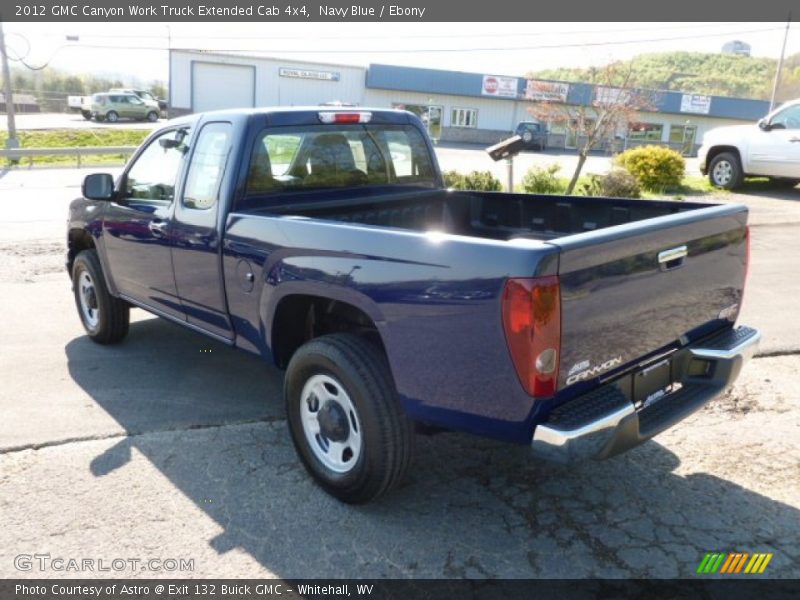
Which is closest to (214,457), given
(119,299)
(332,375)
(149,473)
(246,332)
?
(149,473)

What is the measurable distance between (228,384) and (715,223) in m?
3.38

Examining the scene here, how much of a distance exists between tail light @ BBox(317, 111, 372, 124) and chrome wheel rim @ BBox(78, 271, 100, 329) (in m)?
2.60

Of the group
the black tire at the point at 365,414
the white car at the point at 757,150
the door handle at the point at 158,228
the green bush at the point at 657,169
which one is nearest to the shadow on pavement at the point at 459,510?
the black tire at the point at 365,414

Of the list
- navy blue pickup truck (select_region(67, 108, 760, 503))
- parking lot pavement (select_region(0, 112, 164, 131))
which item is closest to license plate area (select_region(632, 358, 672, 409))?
navy blue pickup truck (select_region(67, 108, 760, 503))

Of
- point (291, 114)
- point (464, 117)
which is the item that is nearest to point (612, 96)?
point (291, 114)

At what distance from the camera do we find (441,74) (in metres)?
46.6

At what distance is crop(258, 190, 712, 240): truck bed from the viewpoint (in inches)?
173

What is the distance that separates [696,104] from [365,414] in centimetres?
5437

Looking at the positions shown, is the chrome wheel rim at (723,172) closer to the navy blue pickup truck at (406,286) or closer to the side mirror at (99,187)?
the navy blue pickup truck at (406,286)

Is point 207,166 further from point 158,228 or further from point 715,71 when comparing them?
point 715,71

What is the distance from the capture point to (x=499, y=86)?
157 ft

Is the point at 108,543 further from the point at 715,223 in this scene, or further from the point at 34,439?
the point at 715,223

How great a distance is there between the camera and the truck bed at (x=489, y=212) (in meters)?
4.39

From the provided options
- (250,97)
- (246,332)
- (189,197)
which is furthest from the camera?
(250,97)
